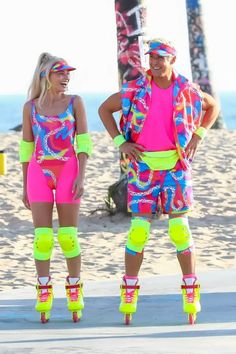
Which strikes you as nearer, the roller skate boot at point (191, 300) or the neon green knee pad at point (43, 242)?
the roller skate boot at point (191, 300)

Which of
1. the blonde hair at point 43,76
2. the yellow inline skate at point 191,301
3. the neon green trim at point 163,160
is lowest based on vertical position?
the yellow inline skate at point 191,301

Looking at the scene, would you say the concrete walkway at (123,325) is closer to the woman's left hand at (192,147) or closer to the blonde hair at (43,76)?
the woman's left hand at (192,147)

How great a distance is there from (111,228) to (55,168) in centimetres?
620

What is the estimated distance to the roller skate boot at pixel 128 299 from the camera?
24.4ft

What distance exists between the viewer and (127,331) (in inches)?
282

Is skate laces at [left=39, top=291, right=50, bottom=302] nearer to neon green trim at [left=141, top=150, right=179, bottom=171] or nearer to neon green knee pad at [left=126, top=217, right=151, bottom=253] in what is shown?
neon green knee pad at [left=126, top=217, right=151, bottom=253]

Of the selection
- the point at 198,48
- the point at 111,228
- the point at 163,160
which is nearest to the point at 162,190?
the point at 163,160

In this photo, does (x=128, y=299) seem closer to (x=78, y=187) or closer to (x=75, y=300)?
(x=75, y=300)

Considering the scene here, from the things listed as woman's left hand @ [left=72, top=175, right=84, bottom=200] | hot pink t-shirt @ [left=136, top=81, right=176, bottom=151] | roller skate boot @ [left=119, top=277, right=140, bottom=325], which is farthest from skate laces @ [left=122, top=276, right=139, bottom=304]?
hot pink t-shirt @ [left=136, top=81, right=176, bottom=151]

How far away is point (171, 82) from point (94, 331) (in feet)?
5.17

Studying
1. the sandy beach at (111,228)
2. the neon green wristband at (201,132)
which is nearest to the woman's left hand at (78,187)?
the neon green wristband at (201,132)

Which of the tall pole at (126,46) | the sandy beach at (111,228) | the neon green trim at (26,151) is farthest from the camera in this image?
the tall pole at (126,46)

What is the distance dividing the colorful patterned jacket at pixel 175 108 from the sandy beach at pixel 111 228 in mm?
2921

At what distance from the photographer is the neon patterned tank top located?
24.7 ft
